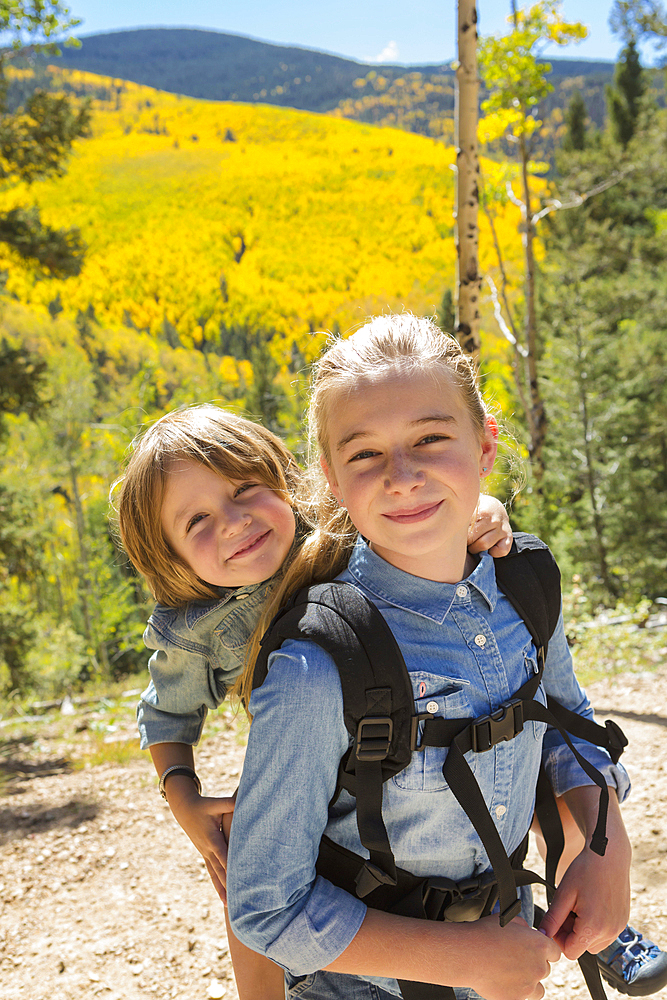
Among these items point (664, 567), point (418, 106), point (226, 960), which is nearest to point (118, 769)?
point (226, 960)

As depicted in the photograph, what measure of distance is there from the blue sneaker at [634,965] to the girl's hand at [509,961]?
595 millimetres

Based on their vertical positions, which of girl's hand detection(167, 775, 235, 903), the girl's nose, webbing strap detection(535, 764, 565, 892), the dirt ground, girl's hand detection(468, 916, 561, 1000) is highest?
the girl's nose

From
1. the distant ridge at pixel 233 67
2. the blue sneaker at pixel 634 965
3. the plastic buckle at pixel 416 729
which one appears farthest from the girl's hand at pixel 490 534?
the distant ridge at pixel 233 67

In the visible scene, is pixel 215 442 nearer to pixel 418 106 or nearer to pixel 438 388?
pixel 438 388

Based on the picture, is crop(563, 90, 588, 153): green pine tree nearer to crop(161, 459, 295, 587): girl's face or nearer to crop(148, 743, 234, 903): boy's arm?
crop(161, 459, 295, 587): girl's face

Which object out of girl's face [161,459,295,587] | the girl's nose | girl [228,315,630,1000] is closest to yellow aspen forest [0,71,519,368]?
girl's face [161,459,295,587]

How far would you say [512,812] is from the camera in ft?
3.75

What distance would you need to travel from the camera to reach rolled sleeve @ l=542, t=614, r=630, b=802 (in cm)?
132

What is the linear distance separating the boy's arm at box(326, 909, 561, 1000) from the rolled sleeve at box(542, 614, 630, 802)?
15.0 inches

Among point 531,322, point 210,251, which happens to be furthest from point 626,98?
point 210,251

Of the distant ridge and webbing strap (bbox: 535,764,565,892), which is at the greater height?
the distant ridge

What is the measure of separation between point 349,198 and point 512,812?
3938 inches

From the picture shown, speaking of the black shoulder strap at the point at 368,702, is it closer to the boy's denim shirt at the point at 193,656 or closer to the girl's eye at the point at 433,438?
the girl's eye at the point at 433,438

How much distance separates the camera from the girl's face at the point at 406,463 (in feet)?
3.52
